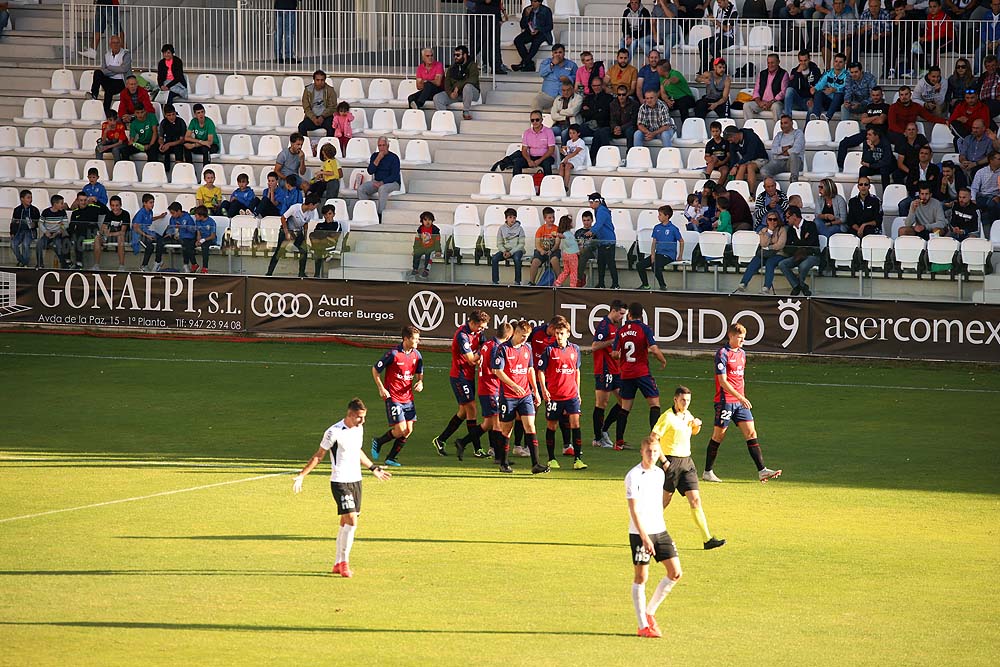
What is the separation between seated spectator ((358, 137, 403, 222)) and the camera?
103 feet

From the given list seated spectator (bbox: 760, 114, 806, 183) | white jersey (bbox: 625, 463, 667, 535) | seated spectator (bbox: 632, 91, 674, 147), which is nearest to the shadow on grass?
white jersey (bbox: 625, 463, 667, 535)

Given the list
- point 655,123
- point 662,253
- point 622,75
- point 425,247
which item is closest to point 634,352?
point 662,253

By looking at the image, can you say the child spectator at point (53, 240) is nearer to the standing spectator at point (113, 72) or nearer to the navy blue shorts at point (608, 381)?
the standing spectator at point (113, 72)

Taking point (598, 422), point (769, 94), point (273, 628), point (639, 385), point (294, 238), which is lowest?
point (273, 628)

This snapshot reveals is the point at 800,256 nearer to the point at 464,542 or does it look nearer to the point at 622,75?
the point at 622,75

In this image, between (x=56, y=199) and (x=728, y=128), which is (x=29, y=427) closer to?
(x=56, y=199)

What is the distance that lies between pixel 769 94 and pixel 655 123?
8.30 ft

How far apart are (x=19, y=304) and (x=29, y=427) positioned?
8.82 meters

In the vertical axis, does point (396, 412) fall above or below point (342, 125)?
below

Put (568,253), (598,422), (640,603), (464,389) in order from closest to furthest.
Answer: (640,603)
(464,389)
(598,422)
(568,253)

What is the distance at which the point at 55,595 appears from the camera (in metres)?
12.3

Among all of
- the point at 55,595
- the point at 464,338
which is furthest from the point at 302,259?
the point at 55,595

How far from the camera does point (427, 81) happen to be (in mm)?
33938

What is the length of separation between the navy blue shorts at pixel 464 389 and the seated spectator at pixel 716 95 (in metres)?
14.8
